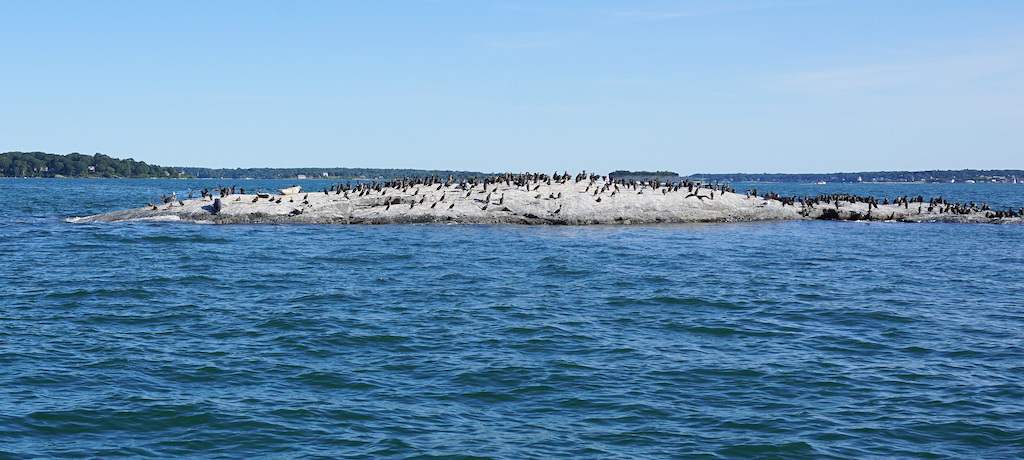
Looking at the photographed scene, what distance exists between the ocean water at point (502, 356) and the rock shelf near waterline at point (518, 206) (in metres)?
15.2

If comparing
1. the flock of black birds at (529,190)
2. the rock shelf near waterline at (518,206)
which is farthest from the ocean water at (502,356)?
the flock of black birds at (529,190)

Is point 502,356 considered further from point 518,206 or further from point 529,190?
point 529,190

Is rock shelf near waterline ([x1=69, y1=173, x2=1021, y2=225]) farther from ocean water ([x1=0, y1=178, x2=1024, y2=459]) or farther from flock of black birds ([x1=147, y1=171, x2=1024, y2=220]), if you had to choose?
ocean water ([x1=0, y1=178, x2=1024, y2=459])

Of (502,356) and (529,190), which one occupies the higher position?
(529,190)

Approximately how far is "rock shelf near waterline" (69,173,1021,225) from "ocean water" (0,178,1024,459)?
50.0 ft

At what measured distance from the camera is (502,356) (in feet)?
60.3

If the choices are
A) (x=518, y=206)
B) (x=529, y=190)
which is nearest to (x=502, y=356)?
(x=518, y=206)

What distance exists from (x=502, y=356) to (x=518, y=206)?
1386 inches

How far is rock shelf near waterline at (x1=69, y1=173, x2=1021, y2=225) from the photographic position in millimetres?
52062

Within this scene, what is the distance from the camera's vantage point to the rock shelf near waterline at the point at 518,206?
2050 inches

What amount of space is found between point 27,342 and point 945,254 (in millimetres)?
39196

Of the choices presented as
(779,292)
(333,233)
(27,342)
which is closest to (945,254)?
(779,292)

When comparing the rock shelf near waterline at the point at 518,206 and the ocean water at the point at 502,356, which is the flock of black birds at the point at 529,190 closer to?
the rock shelf near waterline at the point at 518,206

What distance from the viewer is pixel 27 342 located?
745 inches
